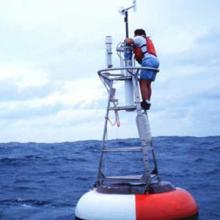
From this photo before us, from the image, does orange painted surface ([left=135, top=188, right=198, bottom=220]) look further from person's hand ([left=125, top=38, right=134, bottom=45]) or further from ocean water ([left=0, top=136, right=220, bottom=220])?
person's hand ([left=125, top=38, right=134, bottom=45])

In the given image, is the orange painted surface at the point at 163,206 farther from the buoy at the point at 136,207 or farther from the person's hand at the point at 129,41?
the person's hand at the point at 129,41

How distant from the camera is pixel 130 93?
1059 cm

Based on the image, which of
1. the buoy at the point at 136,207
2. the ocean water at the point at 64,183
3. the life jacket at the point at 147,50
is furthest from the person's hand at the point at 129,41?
the ocean water at the point at 64,183

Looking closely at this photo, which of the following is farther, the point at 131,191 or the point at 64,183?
the point at 64,183

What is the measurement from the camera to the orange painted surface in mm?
9352

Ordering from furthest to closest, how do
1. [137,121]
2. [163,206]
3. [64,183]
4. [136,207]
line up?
[64,183] → [137,121] → [163,206] → [136,207]

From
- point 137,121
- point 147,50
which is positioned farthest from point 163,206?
point 147,50

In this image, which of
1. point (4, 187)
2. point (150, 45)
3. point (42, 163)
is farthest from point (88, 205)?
point (42, 163)

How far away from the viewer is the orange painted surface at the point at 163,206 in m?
9.35

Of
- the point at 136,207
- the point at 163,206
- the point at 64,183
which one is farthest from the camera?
the point at 64,183

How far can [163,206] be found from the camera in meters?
9.51

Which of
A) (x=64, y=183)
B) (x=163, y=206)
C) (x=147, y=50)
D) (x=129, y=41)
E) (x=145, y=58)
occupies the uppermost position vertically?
(x=129, y=41)

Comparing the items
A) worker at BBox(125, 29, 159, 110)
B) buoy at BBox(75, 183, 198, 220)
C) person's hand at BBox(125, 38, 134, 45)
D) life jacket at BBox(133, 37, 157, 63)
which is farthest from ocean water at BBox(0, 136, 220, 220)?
person's hand at BBox(125, 38, 134, 45)

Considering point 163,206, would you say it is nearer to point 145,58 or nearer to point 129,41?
point 145,58
